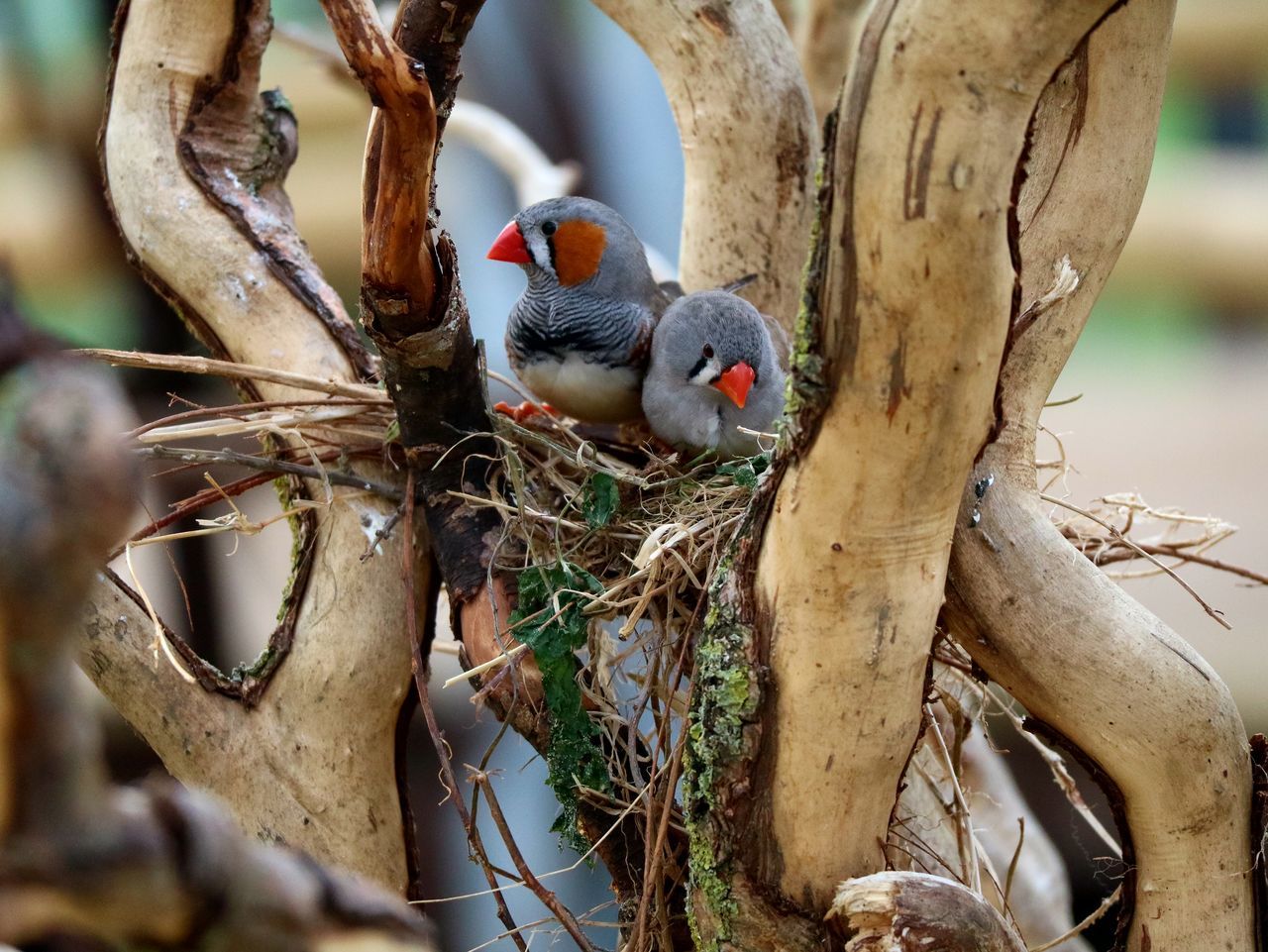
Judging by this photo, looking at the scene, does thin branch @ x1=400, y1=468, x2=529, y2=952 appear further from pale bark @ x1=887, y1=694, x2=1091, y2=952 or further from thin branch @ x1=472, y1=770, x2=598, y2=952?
pale bark @ x1=887, y1=694, x2=1091, y2=952

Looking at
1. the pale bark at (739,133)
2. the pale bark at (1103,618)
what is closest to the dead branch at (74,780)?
the pale bark at (1103,618)

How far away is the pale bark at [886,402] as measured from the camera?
3.32 ft

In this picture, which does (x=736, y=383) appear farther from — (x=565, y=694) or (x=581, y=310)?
(x=565, y=694)

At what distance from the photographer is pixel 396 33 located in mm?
1471

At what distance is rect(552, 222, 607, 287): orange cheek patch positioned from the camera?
7.41 feet

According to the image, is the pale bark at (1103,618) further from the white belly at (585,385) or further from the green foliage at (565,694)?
the white belly at (585,385)

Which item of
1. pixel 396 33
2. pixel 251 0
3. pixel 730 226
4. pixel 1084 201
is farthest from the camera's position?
pixel 730 226

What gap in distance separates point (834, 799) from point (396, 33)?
1085 millimetres

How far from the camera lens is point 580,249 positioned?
226 centimetres

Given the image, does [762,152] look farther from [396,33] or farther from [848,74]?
[848,74]

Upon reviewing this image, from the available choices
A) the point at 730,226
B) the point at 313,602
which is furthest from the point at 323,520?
the point at 730,226

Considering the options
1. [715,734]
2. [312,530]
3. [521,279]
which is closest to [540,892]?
[715,734]

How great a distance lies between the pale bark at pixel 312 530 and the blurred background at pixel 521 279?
213 cm

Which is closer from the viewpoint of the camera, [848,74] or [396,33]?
[848,74]
